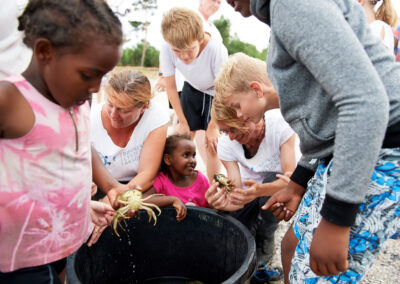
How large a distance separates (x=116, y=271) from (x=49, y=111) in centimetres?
126

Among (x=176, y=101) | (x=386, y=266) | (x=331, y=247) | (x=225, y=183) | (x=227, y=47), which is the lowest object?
(x=227, y=47)

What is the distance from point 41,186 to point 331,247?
0.90 meters

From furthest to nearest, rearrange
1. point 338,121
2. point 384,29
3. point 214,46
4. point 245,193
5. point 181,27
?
point 214,46
point 384,29
point 181,27
point 245,193
point 338,121

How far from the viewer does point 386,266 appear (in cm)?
221

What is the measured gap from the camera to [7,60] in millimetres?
1707

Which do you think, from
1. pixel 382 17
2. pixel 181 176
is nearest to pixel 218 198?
pixel 181 176

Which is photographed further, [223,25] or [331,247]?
[223,25]

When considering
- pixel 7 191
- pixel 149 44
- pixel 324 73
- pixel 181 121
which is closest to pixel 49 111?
pixel 7 191

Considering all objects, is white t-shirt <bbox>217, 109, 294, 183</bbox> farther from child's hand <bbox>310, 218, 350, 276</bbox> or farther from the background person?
the background person

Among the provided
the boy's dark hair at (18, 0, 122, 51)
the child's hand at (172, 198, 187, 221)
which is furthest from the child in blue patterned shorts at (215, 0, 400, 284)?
the child's hand at (172, 198, 187, 221)

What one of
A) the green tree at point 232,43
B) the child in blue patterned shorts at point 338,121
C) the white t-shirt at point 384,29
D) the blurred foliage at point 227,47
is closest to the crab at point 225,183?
the child in blue patterned shorts at point 338,121

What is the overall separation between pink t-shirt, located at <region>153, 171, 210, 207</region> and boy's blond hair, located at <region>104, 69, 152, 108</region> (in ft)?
1.90

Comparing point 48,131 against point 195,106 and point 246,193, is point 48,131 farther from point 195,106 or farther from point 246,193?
point 195,106

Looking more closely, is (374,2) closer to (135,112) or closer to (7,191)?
(135,112)
